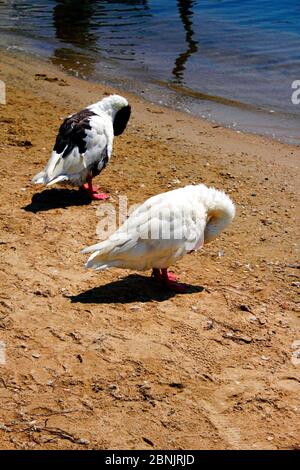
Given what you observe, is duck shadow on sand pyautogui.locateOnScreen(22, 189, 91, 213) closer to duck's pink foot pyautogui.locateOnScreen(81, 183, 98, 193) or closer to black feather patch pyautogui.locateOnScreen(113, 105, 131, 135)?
duck's pink foot pyautogui.locateOnScreen(81, 183, 98, 193)

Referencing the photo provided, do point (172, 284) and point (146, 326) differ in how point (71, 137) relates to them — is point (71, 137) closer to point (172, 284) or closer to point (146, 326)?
point (172, 284)

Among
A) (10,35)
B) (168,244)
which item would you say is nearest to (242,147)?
Result: (168,244)

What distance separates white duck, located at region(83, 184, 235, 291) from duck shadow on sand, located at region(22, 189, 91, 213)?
6.46ft

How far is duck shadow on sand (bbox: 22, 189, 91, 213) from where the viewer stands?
7604mm

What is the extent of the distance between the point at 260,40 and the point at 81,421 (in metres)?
14.8

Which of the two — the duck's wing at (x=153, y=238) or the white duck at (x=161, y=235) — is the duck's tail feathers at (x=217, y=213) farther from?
the duck's wing at (x=153, y=238)

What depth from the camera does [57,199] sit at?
7973 mm

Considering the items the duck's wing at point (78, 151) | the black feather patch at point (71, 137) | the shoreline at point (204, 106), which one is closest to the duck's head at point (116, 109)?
the duck's wing at point (78, 151)

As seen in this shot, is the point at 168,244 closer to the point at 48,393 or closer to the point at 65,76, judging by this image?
the point at 48,393

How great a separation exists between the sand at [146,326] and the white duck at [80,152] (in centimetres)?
31

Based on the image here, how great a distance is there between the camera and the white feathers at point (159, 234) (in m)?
5.73

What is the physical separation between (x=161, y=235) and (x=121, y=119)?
3891mm

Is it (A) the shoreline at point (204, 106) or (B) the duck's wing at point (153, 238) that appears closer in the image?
(B) the duck's wing at point (153, 238)

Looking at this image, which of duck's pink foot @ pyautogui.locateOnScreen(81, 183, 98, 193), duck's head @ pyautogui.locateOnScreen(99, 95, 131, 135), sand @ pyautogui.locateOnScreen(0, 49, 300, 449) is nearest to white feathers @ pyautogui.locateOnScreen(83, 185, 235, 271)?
sand @ pyautogui.locateOnScreen(0, 49, 300, 449)
